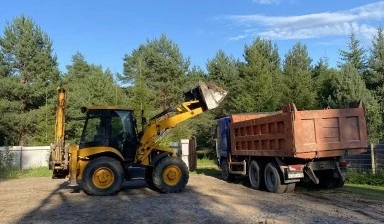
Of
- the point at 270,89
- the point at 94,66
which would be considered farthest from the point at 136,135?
the point at 94,66

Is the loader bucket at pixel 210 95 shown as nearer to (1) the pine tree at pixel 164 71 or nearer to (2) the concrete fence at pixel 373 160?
(2) the concrete fence at pixel 373 160

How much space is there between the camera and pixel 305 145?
12.5 m

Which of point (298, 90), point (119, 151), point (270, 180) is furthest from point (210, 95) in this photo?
point (298, 90)

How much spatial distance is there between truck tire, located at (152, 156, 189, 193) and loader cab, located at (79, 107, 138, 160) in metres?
1.03

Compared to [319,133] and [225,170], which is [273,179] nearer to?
[319,133]

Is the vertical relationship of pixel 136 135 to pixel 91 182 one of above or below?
above

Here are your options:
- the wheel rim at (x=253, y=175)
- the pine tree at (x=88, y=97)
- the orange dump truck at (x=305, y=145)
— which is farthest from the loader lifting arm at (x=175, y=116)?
the pine tree at (x=88, y=97)

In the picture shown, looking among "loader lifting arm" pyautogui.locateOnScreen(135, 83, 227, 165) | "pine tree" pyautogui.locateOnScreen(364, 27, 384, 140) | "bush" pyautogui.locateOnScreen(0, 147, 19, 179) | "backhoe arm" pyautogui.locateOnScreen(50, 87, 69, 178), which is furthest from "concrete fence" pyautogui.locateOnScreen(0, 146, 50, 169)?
"pine tree" pyautogui.locateOnScreen(364, 27, 384, 140)

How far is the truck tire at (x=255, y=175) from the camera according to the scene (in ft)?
49.3

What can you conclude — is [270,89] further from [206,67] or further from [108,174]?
[108,174]

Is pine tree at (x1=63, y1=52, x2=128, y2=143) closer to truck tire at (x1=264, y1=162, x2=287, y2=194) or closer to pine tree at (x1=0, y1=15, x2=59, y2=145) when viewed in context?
pine tree at (x1=0, y1=15, x2=59, y2=145)

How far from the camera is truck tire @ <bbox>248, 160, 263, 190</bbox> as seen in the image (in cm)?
1504

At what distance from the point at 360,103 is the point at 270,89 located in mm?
27759

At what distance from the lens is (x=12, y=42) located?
133ft
